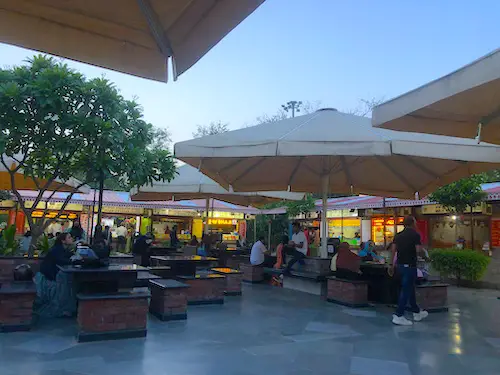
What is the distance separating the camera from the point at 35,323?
5207 mm

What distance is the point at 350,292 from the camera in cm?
712

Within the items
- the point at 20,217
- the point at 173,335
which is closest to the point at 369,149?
the point at 173,335

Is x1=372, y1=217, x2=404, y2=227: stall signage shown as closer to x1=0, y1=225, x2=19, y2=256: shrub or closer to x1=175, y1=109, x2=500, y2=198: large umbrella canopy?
x1=175, y1=109, x2=500, y2=198: large umbrella canopy

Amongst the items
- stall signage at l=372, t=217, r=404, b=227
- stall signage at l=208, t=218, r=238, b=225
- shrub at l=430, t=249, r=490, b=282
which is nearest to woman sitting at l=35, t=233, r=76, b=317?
shrub at l=430, t=249, r=490, b=282

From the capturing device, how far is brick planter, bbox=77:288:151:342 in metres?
4.59

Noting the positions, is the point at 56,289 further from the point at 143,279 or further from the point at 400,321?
the point at 400,321

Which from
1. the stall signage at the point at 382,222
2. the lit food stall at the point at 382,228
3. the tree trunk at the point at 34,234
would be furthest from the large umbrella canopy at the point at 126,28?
the lit food stall at the point at 382,228

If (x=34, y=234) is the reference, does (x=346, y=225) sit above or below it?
above

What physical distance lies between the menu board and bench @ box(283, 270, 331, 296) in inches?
363

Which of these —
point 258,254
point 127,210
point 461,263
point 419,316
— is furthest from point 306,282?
point 127,210

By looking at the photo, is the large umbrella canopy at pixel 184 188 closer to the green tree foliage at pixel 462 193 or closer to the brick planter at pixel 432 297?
the green tree foliage at pixel 462 193

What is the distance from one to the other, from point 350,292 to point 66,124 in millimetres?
5769

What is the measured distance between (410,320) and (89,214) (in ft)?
58.3

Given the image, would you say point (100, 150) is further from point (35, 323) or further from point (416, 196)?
point (416, 196)
